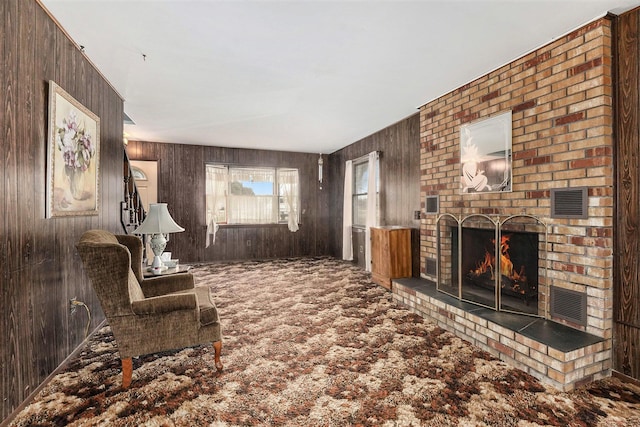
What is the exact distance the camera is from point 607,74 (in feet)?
7.55

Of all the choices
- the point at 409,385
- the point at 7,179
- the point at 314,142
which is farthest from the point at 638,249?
the point at 314,142

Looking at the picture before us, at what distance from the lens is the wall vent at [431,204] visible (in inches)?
155

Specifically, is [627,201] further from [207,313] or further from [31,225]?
[31,225]

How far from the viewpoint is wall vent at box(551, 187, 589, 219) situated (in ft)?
7.80

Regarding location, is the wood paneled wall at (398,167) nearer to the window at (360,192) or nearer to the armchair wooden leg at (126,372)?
the window at (360,192)

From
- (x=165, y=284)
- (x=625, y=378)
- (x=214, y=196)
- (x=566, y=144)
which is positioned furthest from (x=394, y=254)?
(x=214, y=196)

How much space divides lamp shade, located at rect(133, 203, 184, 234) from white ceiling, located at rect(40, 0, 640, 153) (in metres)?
1.42

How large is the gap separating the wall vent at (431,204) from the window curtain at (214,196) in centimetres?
456

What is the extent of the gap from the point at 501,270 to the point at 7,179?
154 inches

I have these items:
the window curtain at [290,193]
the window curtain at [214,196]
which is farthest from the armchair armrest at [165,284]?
the window curtain at [290,193]

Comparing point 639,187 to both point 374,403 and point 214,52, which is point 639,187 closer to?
point 374,403

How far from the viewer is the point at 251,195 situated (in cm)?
719

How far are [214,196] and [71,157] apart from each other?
432cm

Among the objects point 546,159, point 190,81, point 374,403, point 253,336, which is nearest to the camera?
point 374,403
